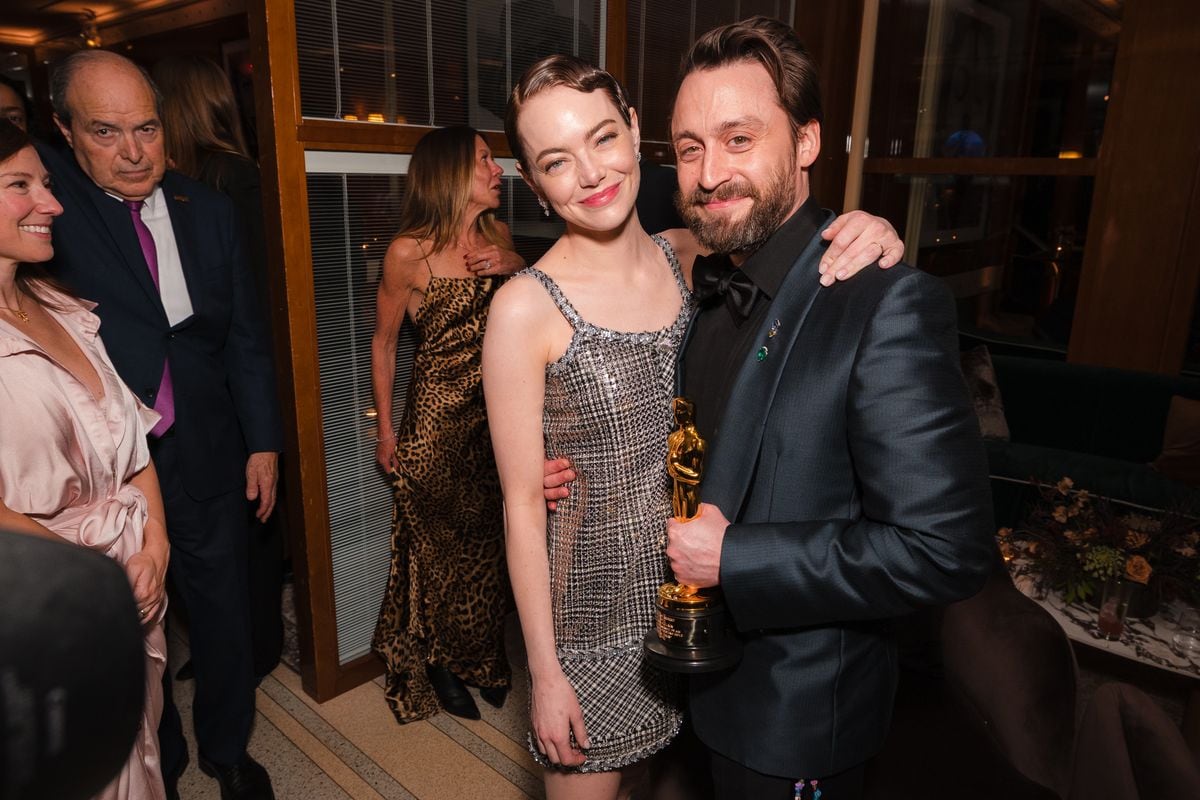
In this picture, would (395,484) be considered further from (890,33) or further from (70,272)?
(890,33)

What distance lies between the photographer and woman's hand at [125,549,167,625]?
1868 millimetres

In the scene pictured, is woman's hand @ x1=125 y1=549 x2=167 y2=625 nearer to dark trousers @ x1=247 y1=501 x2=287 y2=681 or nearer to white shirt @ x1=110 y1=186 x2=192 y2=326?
white shirt @ x1=110 y1=186 x2=192 y2=326

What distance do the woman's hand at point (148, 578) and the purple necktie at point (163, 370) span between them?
443 millimetres

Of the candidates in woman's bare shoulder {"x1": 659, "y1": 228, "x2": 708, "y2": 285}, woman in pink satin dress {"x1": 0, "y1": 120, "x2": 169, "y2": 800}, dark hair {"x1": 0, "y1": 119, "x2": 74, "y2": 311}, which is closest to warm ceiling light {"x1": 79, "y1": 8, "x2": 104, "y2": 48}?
dark hair {"x1": 0, "y1": 119, "x2": 74, "y2": 311}

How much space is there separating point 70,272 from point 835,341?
199cm

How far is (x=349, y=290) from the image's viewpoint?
2.85 meters

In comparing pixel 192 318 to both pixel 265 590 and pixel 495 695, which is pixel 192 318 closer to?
pixel 265 590

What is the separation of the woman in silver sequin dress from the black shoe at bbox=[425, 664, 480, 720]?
1.47m

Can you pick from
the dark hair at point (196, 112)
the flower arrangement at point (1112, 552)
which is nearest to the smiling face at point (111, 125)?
the dark hair at point (196, 112)

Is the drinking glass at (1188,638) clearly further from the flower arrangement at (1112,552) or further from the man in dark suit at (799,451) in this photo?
the man in dark suit at (799,451)

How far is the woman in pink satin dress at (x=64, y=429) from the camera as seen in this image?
1.65 metres

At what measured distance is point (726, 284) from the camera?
1398mm

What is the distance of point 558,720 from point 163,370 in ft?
5.06

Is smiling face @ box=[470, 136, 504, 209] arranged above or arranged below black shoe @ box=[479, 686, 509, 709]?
above
